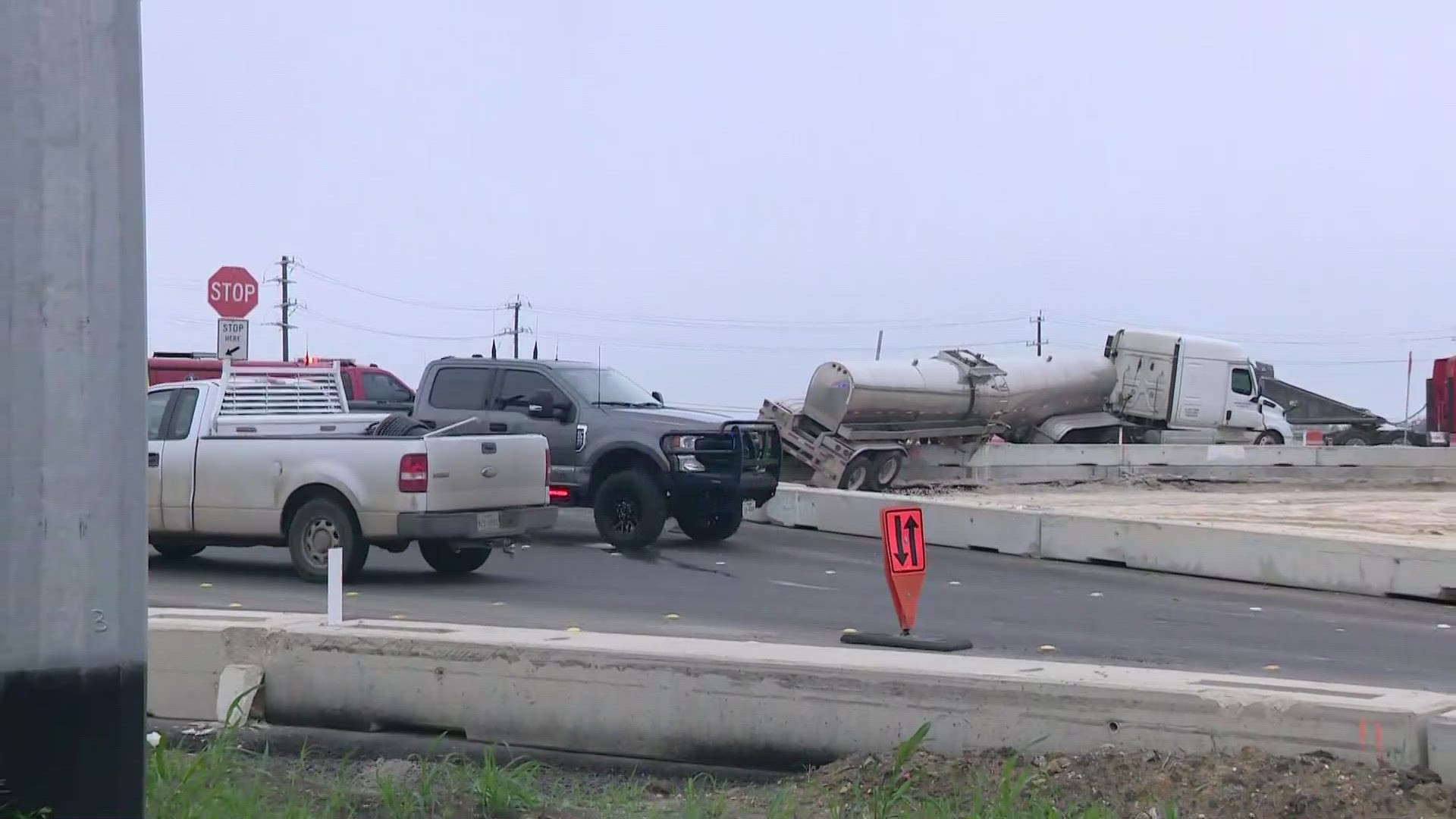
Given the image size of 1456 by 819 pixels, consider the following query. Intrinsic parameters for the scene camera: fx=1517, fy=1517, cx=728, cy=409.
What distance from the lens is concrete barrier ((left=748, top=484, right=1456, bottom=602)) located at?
1351 centimetres

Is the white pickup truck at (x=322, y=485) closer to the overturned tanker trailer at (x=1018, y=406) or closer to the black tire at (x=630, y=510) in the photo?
the black tire at (x=630, y=510)

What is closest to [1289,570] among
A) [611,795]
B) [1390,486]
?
[611,795]

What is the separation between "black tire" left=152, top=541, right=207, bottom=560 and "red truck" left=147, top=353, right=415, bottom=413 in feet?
26.9

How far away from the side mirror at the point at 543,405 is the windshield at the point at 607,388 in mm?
392

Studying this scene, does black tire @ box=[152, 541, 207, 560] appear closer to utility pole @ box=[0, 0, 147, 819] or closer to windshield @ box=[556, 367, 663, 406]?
windshield @ box=[556, 367, 663, 406]

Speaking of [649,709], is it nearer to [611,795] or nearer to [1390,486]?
[611,795]

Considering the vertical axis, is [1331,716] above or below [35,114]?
below

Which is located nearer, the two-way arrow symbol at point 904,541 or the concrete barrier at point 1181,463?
the two-way arrow symbol at point 904,541

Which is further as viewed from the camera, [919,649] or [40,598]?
[919,649]

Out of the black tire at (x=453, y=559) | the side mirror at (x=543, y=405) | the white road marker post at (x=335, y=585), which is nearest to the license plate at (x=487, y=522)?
the black tire at (x=453, y=559)

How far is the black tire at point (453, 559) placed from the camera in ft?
45.4

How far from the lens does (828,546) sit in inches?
685

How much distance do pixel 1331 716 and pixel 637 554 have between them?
34.3 feet

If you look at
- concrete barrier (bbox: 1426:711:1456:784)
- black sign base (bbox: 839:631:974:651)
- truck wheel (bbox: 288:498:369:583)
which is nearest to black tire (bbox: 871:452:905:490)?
truck wheel (bbox: 288:498:369:583)
